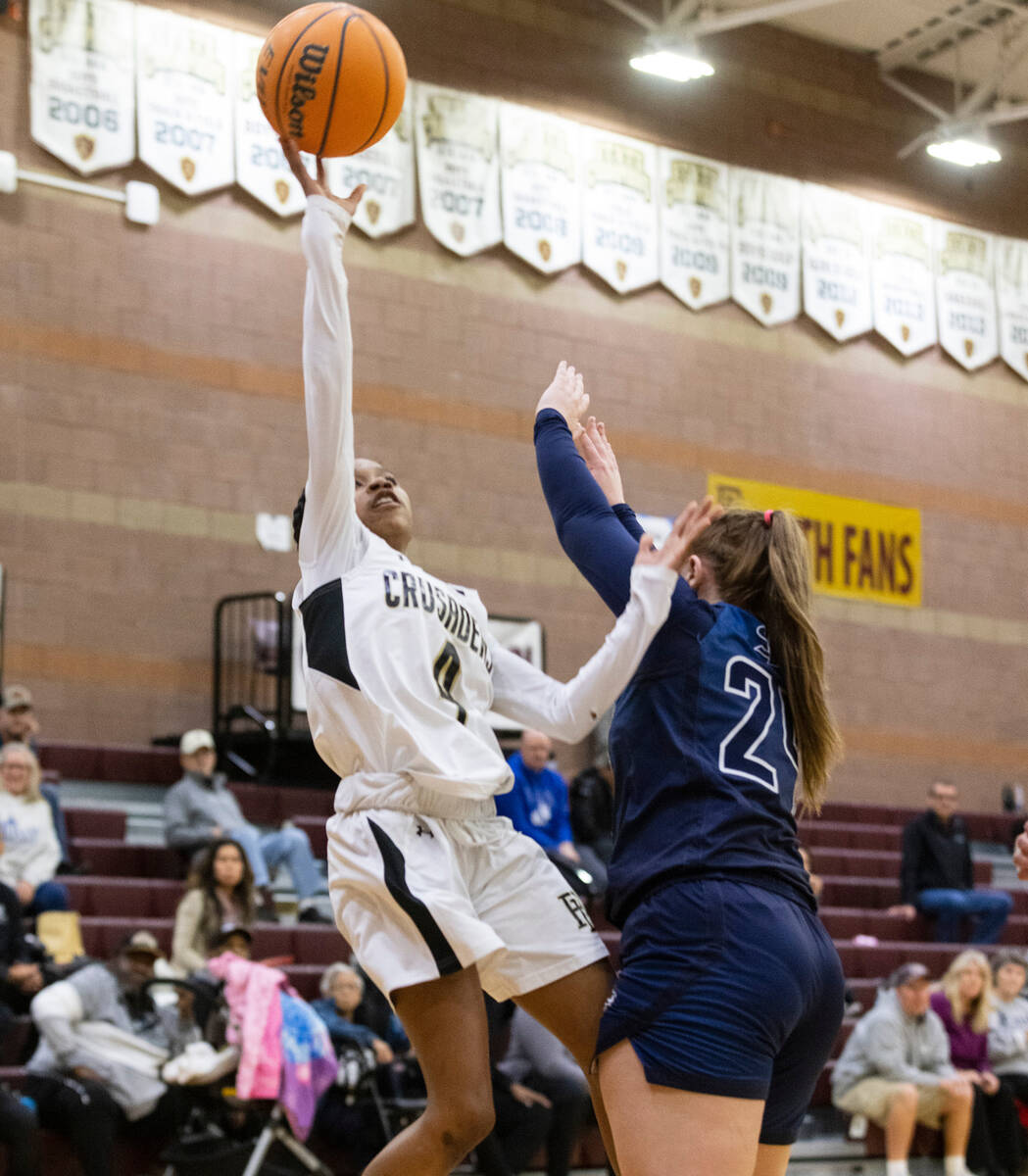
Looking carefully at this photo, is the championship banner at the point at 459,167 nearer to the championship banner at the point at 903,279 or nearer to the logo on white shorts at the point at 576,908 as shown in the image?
the championship banner at the point at 903,279

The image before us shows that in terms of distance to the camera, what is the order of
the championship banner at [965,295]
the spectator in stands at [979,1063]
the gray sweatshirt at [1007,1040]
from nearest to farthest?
the spectator in stands at [979,1063] < the gray sweatshirt at [1007,1040] < the championship banner at [965,295]

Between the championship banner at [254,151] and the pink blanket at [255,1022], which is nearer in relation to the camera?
the pink blanket at [255,1022]

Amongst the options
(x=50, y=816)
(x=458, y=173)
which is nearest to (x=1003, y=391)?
(x=458, y=173)

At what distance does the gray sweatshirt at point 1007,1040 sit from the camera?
9273 millimetres

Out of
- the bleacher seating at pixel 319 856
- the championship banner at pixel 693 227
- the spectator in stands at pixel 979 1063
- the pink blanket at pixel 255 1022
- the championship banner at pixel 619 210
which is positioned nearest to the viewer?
the pink blanket at pixel 255 1022

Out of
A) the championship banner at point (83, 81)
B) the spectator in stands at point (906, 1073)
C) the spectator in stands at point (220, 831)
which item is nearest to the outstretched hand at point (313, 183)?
the spectator in stands at point (220, 831)

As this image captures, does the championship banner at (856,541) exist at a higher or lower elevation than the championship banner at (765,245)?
lower

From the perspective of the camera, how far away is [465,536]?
1367 centimetres

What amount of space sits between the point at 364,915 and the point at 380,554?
2.44 feet

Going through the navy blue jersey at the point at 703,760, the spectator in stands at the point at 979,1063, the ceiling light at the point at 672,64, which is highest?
the ceiling light at the point at 672,64

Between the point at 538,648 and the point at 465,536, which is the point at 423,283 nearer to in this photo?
the point at 465,536

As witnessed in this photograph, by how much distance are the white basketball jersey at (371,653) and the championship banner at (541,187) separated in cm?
1120

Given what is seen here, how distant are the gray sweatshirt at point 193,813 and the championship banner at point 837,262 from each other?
8.75m

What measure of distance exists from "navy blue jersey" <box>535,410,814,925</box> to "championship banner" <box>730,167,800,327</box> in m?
13.0
